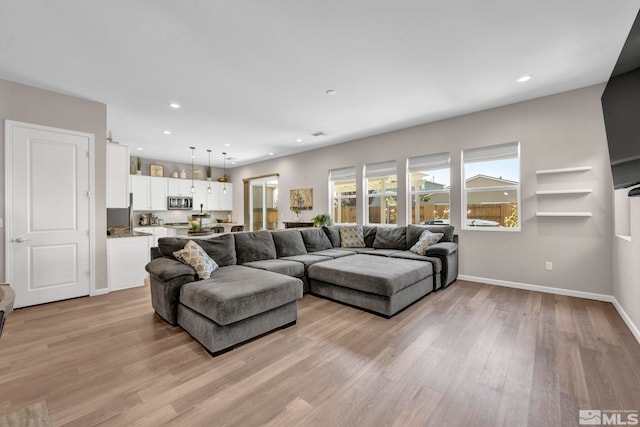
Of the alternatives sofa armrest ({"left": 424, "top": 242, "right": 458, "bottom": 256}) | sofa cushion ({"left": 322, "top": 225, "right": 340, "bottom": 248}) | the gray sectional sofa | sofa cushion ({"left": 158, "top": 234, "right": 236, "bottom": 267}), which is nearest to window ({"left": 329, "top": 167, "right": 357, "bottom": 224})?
sofa cushion ({"left": 322, "top": 225, "right": 340, "bottom": 248})

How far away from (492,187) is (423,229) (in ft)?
4.00

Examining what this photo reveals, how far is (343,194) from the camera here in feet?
20.8

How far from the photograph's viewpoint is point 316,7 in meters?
2.10

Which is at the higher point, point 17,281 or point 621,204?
point 621,204

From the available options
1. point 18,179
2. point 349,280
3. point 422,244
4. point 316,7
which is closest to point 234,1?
point 316,7

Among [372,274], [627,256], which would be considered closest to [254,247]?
[372,274]

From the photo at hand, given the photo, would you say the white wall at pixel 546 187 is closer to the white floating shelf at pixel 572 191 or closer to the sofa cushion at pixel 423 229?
the white floating shelf at pixel 572 191

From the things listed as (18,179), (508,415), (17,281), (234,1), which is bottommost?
(508,415)

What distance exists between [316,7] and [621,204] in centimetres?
388

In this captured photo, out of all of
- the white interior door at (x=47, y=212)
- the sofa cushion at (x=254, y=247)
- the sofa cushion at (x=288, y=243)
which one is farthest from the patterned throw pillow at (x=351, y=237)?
the white interior door at (x=47, y=212)

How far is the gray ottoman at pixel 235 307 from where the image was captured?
2.21 metres

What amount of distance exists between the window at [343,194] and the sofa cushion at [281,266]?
107 inches

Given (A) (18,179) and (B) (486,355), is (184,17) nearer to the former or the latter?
(A) (18,179)

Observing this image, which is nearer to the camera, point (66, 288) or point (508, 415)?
point (508, 415)
